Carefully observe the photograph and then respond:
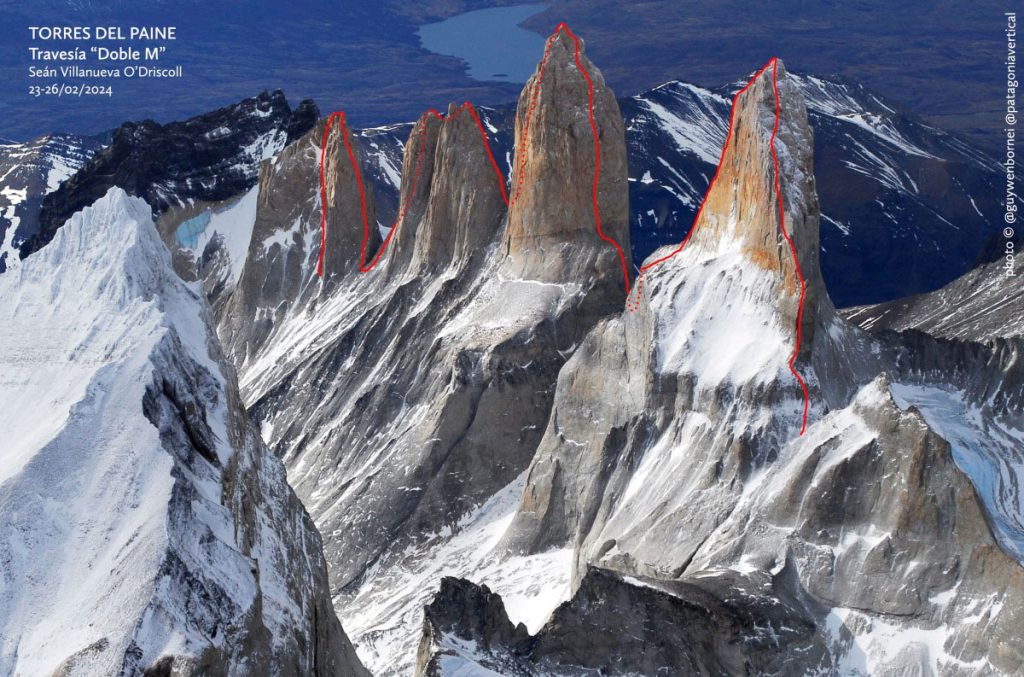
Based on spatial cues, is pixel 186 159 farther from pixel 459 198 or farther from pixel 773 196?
pixel 773 196

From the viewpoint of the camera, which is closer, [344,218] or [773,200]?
[773,200]

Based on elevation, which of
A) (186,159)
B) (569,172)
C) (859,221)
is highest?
(569,172)

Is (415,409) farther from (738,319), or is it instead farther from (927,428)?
(927,428)

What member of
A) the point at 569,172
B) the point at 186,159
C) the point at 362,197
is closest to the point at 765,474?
the point at 569,172

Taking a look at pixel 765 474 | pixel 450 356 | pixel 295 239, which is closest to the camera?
pixel 765 474

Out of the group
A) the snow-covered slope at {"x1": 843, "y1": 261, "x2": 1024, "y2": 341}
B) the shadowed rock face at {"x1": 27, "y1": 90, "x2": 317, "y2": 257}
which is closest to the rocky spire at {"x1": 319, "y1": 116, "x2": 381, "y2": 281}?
the shadowed rock face at {"x1": 27, "y1": 90, "x2": 317, "y2": 257}

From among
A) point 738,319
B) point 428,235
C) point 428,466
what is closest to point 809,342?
point 738,319

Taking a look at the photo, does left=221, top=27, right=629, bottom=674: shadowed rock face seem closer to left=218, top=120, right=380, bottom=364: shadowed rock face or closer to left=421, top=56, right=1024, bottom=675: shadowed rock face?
left=421, top=56, right=1024, bottom=675: shadowed rock face
